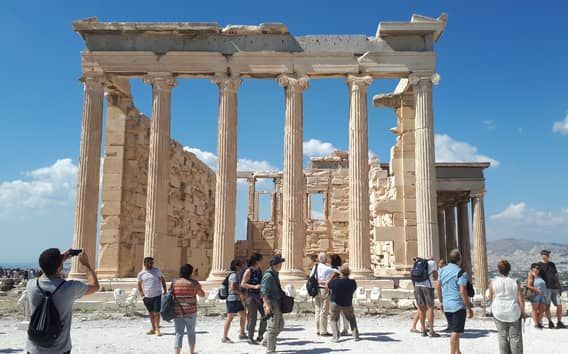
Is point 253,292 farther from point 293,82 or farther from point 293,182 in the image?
point 293,82

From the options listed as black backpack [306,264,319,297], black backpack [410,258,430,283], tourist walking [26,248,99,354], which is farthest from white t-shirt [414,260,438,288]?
tourist walking [26,248,99,354]

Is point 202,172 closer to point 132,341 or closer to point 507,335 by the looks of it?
point 132,341

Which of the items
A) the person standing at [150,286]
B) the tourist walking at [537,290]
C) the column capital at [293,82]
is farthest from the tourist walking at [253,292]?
the column capital at [293,82]

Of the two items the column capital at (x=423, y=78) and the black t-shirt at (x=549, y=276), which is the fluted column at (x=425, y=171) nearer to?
the column capital at (x=423, y=78)

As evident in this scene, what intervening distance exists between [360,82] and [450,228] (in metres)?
11.3

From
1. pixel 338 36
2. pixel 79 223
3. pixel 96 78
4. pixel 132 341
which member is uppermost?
pixel 338 36

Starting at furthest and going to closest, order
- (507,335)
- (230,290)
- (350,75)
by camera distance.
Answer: (350,75) < (230,290) < (507,335)

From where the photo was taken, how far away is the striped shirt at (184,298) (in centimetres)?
790

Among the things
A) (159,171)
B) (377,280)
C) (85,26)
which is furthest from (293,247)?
(85,26)

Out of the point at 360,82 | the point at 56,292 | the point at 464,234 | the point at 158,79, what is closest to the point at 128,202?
the point at 158,79

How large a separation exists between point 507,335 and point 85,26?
17153 mm

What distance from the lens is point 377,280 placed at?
17875 millimetres

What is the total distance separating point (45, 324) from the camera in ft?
14.1

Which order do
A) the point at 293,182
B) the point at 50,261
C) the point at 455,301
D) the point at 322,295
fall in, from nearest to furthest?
the point at 50,261 < the point at 455,301 < the point at 322,295 < the point at 293,182
